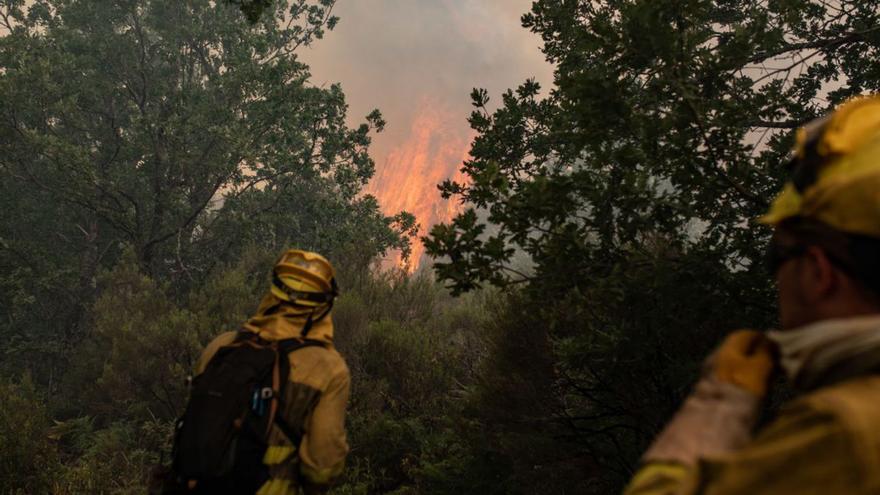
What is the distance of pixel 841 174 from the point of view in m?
0.77

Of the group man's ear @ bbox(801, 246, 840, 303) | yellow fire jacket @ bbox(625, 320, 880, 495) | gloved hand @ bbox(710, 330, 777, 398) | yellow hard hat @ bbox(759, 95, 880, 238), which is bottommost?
yellow fire jacket @ bbox(625, 320, 880, 495)

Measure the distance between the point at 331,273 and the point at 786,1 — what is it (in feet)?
11.8

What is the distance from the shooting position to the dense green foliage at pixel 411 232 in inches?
121

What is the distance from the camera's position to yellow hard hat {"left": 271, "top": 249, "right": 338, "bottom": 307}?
9.07 ft

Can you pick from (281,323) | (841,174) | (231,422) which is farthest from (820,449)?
(281,323)

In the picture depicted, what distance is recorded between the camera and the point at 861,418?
0.56 metres

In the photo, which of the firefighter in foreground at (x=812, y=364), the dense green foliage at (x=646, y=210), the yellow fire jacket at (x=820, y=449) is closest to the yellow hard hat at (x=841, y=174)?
the firefighter in foreground at (x=812, y=364)

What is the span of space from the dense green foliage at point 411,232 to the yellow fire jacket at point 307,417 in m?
0.96

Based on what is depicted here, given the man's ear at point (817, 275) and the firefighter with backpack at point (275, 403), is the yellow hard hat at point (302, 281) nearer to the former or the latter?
the firefighter with backpack at point (275, 403)

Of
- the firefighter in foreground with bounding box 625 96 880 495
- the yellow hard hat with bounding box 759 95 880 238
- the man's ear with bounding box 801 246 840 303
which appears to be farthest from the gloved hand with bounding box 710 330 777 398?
the yellow hard hat with bounding box 759 95 880 238

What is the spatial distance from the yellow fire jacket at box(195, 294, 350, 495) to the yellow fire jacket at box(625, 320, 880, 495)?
2.18 meters

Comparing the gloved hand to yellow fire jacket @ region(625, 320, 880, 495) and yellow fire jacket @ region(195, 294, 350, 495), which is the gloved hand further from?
yellow fire jacket @ region(195, 294, 350, 495)

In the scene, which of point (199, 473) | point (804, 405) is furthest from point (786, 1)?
point (199, 473)

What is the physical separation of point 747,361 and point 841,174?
1.11 feet
